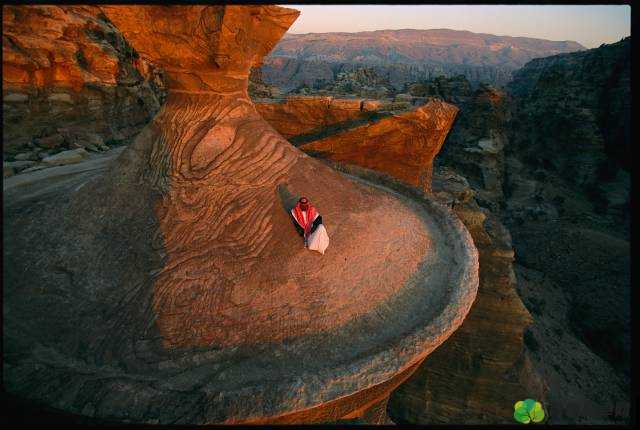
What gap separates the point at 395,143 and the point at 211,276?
149 inches

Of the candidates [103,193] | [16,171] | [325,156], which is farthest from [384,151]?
[16,171]

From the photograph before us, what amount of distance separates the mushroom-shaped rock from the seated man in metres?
0.07

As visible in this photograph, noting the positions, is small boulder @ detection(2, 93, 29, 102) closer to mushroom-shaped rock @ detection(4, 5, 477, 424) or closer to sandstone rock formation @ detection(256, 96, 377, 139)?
sandstone rock formation @ detection(256, 96, 377, 139)

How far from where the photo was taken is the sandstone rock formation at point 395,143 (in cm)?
515

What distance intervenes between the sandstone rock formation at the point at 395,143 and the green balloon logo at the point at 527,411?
4.60 metres

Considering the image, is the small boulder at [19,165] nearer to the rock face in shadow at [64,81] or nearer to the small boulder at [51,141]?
the rock face in shadow at [64,81]

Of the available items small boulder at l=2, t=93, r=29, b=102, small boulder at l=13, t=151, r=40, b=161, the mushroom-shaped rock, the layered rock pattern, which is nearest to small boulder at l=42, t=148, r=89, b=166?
small boulder at l=13, t=151, r=40, b=161

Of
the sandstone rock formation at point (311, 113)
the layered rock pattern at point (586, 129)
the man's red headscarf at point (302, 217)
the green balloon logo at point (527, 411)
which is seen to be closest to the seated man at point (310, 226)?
the man's red headscarf at point (302, 217)

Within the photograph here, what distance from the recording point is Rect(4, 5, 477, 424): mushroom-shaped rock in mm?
1797

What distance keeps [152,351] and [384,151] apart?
13.7 ft

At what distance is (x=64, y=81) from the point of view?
8469 mm

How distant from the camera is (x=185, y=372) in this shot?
6.08 ft

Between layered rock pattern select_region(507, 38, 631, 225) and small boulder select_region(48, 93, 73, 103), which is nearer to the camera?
small boulder select_region(48, 93, 73, 103)

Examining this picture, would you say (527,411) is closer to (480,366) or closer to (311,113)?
(480,366)
